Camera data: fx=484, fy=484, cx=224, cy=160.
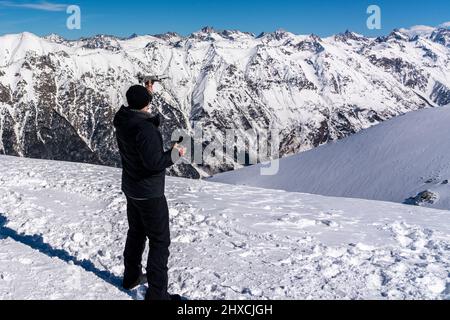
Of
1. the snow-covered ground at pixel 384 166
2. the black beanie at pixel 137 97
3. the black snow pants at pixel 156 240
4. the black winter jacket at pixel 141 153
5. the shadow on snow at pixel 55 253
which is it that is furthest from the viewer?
the snow-covered ground at pixel 384 166

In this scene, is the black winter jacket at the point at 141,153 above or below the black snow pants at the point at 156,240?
above

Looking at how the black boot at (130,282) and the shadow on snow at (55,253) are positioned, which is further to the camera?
the shadow on snow at (55,253)

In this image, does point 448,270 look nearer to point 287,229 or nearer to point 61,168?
point 287,229

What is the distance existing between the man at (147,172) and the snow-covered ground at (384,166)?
1159 inches

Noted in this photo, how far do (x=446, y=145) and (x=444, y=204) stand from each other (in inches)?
434

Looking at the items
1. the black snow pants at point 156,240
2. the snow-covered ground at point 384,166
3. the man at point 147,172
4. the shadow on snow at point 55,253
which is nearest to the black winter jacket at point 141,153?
the man at point 147,172

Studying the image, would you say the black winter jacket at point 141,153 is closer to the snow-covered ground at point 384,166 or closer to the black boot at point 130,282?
the black boot at point 130,282

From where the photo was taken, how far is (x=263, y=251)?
980 centimetres

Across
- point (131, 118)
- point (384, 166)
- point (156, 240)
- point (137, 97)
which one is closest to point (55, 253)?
point (156, 240)

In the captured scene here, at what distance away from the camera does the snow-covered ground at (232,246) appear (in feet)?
26.0

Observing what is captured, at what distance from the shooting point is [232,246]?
32.8 ft

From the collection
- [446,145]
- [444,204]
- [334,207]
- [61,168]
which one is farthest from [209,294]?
[446,145]

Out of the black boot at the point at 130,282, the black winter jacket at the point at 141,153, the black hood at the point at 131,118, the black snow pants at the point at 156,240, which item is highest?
the black hood at the point at 131,118

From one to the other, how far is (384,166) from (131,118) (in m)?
39.4
